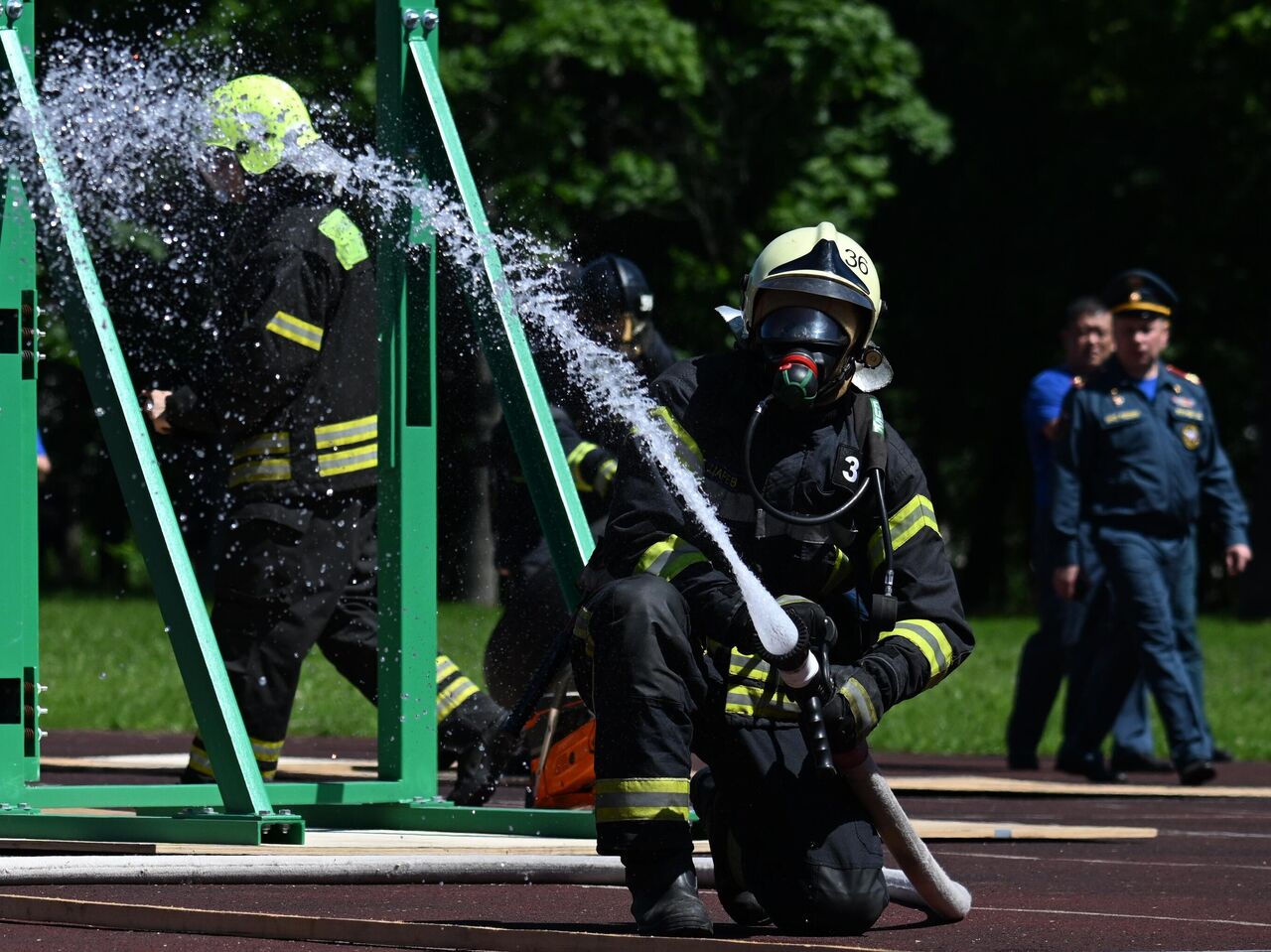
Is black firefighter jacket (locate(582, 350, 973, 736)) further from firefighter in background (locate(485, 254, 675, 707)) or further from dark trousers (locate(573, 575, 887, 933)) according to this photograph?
firefighter in background (locate(485, 254, 675, 707))

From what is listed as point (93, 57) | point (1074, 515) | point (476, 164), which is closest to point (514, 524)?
point (476, 164)

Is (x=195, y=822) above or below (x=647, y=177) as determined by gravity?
below

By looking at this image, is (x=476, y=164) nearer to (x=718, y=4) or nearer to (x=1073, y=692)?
(x=1073, y=692)

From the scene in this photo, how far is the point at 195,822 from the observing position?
596 centimetres

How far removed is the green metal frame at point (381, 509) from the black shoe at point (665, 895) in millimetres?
1424

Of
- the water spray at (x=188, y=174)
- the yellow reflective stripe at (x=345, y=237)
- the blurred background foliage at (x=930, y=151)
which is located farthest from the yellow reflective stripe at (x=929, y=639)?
the blurred background foliage at (x=930, y=151)

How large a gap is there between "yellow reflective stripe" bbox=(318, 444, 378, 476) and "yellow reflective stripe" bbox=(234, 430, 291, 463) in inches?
4.1

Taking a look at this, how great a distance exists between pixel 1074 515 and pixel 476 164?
13.4 feet

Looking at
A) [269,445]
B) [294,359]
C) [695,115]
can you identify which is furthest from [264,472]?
[695,115]

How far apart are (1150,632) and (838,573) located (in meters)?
5.59

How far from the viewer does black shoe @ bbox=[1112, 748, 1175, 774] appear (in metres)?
11.1

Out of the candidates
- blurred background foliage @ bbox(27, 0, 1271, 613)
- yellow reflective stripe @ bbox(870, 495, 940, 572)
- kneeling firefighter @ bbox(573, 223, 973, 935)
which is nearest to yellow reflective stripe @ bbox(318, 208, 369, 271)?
kneeling firefighter @ bbox(573, 223, 973, 935)

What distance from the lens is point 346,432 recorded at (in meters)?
7.45

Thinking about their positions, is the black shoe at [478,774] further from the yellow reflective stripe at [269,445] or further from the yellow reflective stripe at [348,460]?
the yellow reflective stripe at [269,445]
